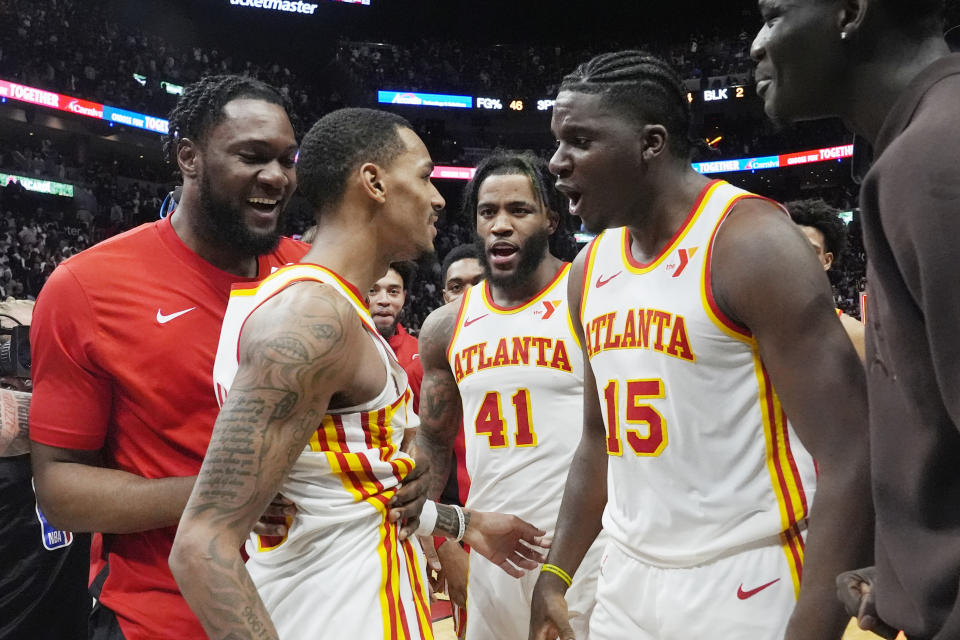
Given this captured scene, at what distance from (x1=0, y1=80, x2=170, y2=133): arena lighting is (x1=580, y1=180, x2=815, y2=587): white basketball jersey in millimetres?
17929

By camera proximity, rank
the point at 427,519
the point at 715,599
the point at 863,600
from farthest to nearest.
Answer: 1. the point at 427,519
2. the point at 715,599
3. the point at 863,600

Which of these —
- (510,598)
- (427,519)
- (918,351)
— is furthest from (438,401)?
(918,351)

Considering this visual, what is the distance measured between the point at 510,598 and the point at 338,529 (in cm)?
156

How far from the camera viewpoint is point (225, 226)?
7.47ft

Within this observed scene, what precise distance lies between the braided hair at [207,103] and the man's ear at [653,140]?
1008 millimetres

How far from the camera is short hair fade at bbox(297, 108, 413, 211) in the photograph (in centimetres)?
205

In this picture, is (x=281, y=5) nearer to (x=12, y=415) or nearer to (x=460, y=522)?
(x=12, y=415)

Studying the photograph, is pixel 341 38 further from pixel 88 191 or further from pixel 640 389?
pixel 640 389

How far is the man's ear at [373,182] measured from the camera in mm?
2049

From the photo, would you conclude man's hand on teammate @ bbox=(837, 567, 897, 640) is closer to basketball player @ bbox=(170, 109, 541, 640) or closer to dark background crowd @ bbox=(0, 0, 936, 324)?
basketball player @ bbox=(170, 109, 541, 640)

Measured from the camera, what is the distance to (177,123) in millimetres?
2406

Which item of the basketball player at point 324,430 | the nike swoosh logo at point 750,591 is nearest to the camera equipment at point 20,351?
the basketball player at point 324,430

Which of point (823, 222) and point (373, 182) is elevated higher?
point (823, 222)

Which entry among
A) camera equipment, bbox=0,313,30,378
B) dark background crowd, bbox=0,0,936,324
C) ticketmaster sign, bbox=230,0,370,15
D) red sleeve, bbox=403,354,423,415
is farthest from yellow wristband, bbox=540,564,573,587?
ticketmaster sign, bbox=230,0,370,15
